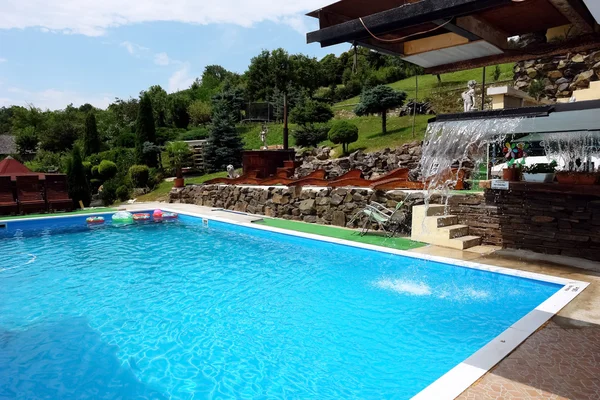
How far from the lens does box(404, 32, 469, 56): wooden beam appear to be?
3281mm

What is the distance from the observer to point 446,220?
26.2 ft

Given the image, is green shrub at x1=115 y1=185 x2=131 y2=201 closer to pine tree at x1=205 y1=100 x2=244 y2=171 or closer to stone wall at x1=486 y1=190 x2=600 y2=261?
pine tree at x1=205 y1=100 x2=244 y2=171

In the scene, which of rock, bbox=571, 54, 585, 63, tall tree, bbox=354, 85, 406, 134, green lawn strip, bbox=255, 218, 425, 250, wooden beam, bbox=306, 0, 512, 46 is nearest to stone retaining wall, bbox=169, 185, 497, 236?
green lawn strip, bbox=255, 218, 425, 250

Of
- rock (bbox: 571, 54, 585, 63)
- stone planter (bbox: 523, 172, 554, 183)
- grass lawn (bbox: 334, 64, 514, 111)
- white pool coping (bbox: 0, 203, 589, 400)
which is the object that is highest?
grass lawn (bbox: 334, 64, 514, 111)

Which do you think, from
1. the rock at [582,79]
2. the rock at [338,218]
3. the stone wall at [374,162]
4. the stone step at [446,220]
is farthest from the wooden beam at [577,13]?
the rock at [582,79]

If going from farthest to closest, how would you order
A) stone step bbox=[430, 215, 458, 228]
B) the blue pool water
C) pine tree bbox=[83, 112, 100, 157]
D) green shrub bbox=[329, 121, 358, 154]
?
pine tree bbox=[83, 112, 100, 157]
green shrub bbox=[329, 121, 358, 154]
stone step bbox=[430, 215, 458, 228]
the blue pool water

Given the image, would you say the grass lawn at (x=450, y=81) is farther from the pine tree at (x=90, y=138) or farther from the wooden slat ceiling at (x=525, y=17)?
the wooden slat ceiling at (x=525, y=17)

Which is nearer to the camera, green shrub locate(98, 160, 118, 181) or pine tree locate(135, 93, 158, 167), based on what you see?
green shrub locate(98, 160, 118, 181)

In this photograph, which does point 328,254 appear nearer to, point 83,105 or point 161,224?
point 161,224

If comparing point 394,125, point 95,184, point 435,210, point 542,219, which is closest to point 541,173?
point 542,219

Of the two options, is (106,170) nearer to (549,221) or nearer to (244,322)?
(244,322)

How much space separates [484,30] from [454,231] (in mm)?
5328

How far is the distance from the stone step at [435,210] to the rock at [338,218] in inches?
109

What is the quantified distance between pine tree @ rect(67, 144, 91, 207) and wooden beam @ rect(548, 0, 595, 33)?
1571 cm
